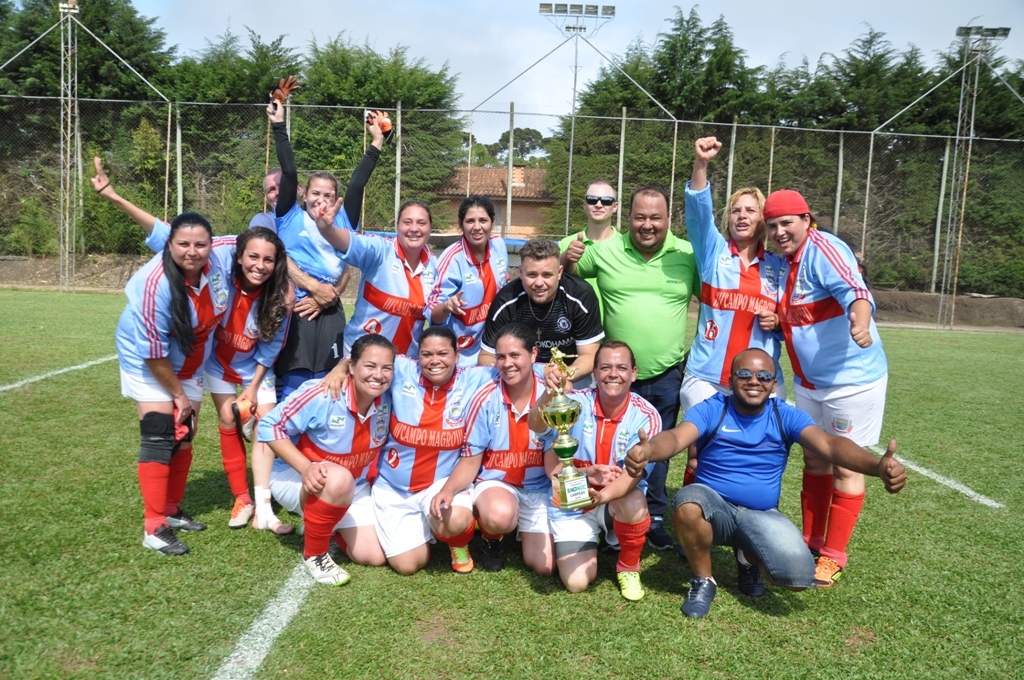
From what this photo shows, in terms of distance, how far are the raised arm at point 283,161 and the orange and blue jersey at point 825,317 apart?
9.38 ft

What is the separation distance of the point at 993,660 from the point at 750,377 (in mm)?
1443

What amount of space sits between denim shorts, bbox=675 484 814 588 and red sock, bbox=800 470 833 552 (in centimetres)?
56

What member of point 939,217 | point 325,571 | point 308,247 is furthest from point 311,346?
point 939,217

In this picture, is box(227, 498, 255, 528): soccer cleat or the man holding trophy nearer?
the man holding trophy

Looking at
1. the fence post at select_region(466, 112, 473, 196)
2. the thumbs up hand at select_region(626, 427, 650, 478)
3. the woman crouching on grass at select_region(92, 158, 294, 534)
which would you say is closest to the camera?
the thumbs up hand at select_region(626, 427, 650, 478)

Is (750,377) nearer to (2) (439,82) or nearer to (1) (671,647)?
(1) (671,647)

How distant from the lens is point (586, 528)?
3.61 m

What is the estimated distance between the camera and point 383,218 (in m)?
18.4

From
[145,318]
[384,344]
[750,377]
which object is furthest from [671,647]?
[145,318]

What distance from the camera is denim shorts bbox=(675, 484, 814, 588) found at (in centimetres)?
321

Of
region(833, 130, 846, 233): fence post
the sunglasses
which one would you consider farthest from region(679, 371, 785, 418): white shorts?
region(833, 130, 846, 233): fence post

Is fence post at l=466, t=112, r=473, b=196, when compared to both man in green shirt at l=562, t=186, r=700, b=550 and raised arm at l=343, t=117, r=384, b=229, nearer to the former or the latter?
raised arm at l=343, t=117, r=384, b=229

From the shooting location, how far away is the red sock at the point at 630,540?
3.43 metres

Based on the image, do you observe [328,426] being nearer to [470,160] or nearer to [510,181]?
[510,181]
